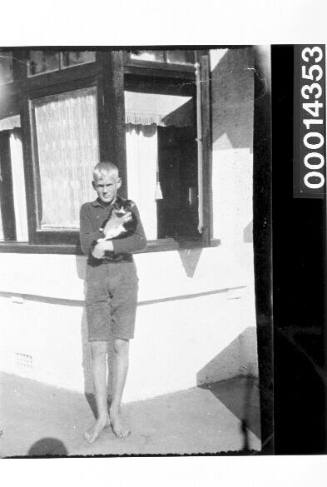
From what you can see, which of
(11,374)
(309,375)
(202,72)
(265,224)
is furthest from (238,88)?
(11,374)

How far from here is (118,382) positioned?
11.4 feet

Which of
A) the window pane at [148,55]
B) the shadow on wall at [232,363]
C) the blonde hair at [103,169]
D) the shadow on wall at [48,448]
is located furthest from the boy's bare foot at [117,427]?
the window pane at [148,55]

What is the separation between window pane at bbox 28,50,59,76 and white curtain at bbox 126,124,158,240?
73 cm

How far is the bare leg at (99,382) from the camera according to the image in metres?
3.50

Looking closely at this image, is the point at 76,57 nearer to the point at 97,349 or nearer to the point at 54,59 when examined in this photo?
the point at 54,59

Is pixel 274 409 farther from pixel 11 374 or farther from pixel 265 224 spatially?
pixel 11 374

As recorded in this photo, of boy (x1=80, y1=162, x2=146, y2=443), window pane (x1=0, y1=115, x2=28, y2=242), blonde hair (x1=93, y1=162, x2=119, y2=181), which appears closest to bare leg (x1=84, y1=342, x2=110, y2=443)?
boy (x1=80, y1=162, x2=146, y2=443)

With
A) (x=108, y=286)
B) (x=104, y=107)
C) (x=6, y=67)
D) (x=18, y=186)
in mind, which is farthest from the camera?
(x=18, y=186)

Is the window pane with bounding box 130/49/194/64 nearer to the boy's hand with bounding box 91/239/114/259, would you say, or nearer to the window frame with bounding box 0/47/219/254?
the window frame with bounding box 0/47/219/254

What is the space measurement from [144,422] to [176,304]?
928mm

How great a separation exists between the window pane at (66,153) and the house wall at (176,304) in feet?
1.29

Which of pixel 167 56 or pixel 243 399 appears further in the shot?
pixel 243 399

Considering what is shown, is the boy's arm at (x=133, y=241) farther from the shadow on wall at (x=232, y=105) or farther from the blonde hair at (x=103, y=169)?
the shadow on wall at (x=232, y=105)

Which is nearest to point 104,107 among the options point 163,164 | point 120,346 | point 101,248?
point 163,164
